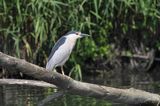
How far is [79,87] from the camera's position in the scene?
5.30 m

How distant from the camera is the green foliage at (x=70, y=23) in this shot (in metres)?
8.80

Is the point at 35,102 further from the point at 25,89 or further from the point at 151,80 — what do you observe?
the point at 151,80

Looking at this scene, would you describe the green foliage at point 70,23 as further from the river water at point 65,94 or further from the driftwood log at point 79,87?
the driftwood log at point 79,87

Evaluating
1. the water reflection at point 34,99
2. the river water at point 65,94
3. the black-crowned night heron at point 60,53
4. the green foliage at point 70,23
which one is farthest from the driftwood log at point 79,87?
the green foliage at point 70,23

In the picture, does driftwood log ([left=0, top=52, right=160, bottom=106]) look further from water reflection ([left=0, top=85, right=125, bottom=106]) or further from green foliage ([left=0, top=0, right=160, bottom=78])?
green foliage ([left=0, top=0, right=160, bottom=78])

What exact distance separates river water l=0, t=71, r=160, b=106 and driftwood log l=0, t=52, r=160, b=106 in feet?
2.36

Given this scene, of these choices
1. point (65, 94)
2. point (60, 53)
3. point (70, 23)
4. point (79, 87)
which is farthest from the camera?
point (70, 23)

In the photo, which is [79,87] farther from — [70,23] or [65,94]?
[70,23]

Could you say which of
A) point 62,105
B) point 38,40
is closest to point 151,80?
point 38,40

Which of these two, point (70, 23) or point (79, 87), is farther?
point (70, 23)

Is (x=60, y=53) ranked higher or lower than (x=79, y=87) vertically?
higher

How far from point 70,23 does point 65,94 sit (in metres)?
2.35

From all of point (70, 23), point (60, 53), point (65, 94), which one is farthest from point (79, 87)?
point (70, 23)

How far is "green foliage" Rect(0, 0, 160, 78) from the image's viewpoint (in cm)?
880
